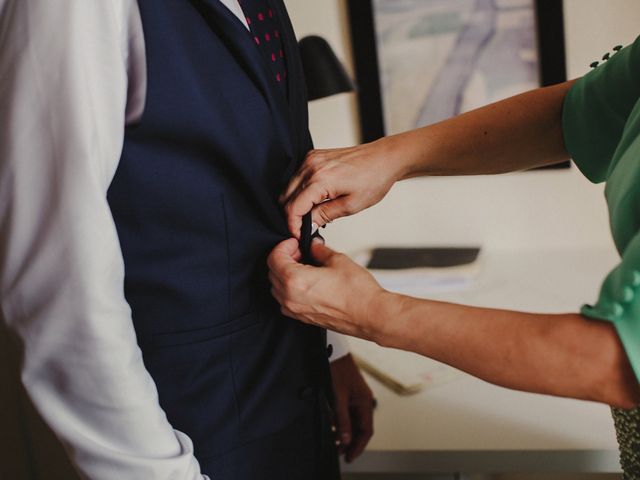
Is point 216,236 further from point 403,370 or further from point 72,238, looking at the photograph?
point 403,370

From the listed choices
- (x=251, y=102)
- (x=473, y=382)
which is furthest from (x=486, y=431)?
(x=251, y=102)

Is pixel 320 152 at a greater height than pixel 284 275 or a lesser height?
greater

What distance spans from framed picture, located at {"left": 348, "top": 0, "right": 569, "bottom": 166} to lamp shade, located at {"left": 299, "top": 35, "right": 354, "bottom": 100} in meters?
0.28

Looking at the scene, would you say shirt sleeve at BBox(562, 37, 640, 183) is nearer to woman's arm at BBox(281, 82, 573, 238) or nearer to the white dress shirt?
woman's arm at BBox(281, 82, 573, 238)

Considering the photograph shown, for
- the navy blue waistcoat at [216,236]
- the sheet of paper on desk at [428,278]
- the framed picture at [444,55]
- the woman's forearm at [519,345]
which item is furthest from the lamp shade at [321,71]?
the woman's forearm at [519,345]

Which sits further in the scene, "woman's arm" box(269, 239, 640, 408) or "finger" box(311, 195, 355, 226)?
"finger" box(311, 195, 355, 226)

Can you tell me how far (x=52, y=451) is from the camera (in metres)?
1.50

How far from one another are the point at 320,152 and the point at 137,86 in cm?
30

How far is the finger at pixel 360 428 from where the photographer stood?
4.01 ft

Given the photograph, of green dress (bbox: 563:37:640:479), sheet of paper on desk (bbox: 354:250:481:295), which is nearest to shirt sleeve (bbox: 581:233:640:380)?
green dress (bbox: 563:37:640:479)

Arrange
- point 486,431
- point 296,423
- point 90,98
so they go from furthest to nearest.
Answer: point 486,431 < point 296,423 < point 90,98

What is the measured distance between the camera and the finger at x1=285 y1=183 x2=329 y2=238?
913 mm

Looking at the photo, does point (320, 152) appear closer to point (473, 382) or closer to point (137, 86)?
point (137, 86)

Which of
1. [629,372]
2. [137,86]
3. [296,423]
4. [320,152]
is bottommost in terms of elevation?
[296,423]
